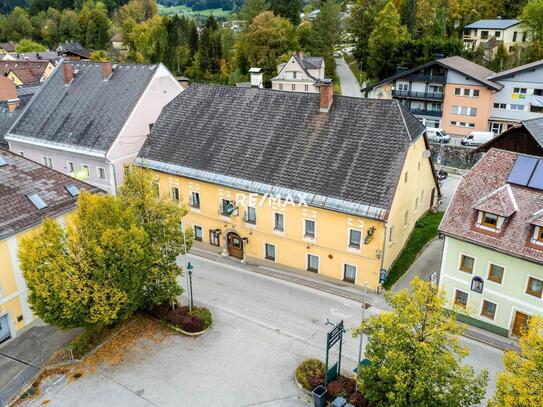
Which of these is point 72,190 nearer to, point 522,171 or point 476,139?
point 522,171

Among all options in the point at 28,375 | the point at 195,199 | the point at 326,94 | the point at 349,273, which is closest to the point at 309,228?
the point at 349,273

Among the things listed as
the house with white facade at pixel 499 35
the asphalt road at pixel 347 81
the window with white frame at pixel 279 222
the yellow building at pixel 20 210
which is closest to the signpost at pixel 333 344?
the window with white frame at pixel 279 222

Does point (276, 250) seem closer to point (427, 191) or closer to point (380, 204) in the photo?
point (380, 204)

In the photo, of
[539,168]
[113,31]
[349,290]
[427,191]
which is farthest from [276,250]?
[113,31]

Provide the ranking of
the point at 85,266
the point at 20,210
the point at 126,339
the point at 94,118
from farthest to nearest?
the point at 94,118
the point at 20,210
the point at 126,339
the point at 85,266

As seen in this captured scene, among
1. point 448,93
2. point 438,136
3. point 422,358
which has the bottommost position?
point 422,358

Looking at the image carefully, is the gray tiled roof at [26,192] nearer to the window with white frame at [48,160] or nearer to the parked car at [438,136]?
the window with white frame at [48,160]

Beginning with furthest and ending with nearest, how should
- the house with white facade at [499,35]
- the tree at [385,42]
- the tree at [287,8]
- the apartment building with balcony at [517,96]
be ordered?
1. the tree at [287,8]
2. the house with white facade at [499,35]
3. the tree at [385,42]
4. the apartment building with balcony at [517,96]
